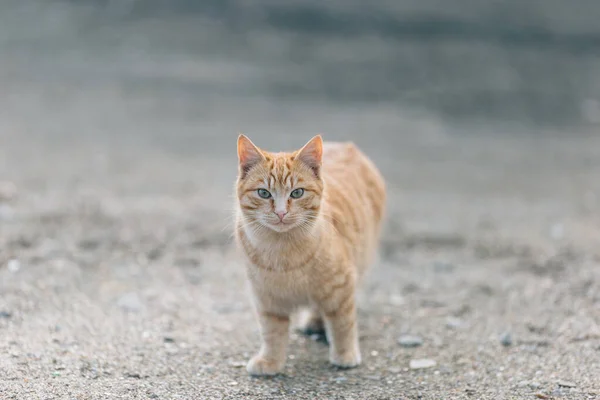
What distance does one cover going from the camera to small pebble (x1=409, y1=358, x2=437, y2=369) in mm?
4191

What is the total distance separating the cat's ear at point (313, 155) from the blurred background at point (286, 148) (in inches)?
34.0

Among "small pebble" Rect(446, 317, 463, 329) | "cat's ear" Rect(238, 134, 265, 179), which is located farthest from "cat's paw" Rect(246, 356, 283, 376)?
"small pebble" Rect(446, 317, 463, 329)

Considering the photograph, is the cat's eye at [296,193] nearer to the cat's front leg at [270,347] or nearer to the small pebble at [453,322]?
the cat's front leg at [270,347]

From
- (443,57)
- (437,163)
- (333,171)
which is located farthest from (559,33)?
(333,171)

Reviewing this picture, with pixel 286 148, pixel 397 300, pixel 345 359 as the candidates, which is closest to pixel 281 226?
pixel 345 359

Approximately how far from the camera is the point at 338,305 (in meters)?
4.00

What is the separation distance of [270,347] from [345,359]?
16.8 inches

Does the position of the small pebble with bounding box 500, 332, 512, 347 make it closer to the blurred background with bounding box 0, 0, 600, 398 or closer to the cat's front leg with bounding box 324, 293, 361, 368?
the blurred background with bounding box 0, 0, 600, 398

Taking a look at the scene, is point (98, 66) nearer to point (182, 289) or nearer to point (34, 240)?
point (34, 240)

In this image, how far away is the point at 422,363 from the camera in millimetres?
4230

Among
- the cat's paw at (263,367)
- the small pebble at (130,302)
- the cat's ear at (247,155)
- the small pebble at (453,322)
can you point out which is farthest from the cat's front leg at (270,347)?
the small pebble at (453,322)

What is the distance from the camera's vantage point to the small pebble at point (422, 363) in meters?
4.19

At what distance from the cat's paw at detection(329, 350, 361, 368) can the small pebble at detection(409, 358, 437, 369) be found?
0.32 meters

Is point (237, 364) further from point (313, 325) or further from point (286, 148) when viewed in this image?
point (286, 148)
